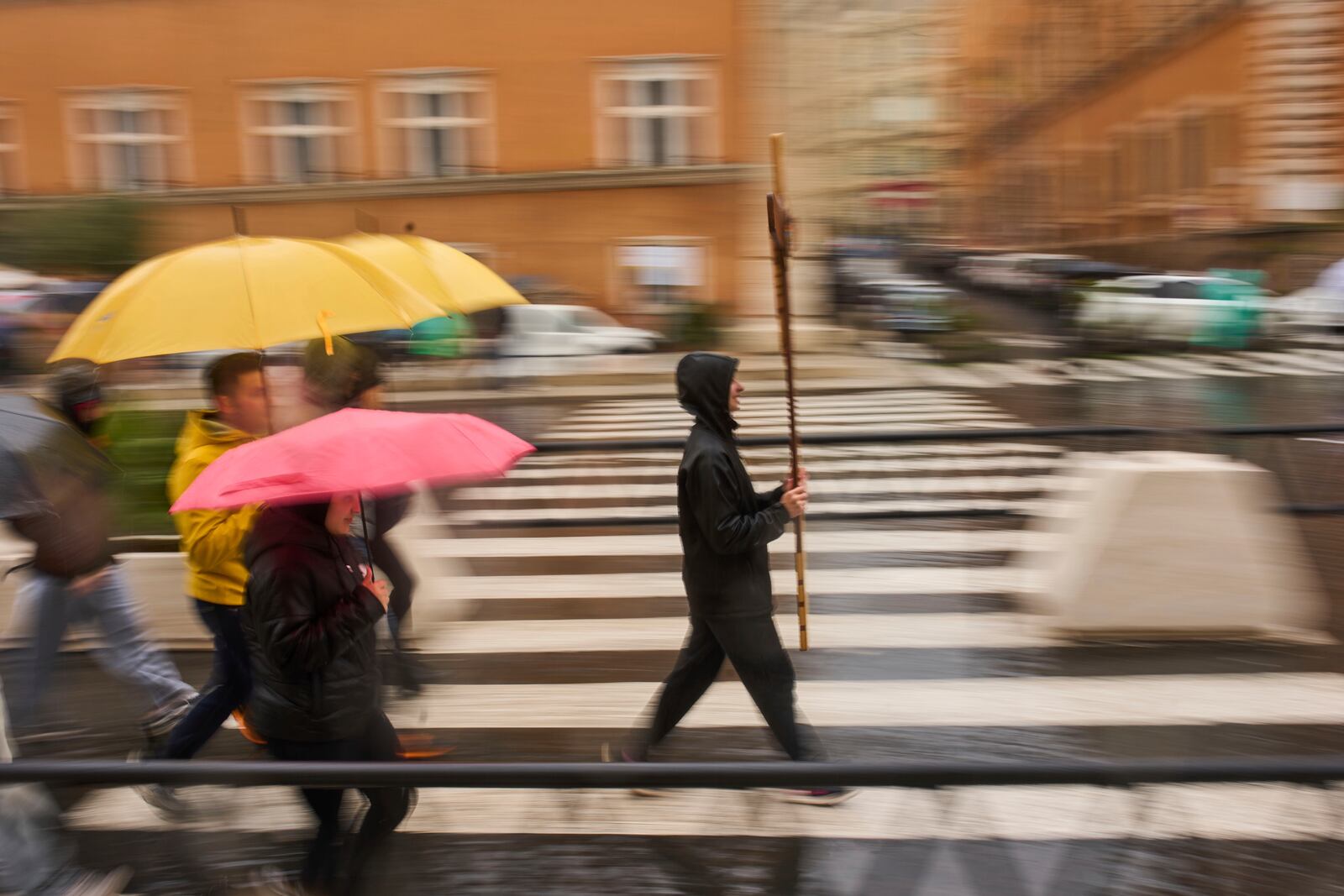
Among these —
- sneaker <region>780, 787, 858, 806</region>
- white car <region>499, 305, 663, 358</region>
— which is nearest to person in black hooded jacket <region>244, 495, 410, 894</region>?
sneaker <region>780, 787, 858, 806</region>

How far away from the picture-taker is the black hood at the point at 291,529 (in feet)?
11.4

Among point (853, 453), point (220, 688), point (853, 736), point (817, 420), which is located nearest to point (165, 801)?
point (220, 688)

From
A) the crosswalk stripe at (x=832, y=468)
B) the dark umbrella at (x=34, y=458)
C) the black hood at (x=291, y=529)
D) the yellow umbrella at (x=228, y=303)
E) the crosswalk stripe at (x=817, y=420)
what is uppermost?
the yellow umbrella at (x=228, y=303)

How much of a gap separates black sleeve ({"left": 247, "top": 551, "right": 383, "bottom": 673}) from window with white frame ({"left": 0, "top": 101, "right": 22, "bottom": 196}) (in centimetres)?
2818

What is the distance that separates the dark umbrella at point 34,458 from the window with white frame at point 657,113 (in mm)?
21865

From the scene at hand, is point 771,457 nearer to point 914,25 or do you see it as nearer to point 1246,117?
point 914,25

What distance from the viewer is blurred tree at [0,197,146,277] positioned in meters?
11.3

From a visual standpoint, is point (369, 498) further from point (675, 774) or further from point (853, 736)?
point (675, 774)

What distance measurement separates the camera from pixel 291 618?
346 centimetres

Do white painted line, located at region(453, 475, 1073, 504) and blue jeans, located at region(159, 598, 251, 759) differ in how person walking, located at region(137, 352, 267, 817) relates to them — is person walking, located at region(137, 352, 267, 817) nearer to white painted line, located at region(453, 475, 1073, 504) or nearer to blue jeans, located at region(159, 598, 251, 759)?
blue jeans, located at region(159, 598, 251, 759)

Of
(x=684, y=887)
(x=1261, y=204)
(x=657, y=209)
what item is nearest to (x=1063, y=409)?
(x=657, y=209)

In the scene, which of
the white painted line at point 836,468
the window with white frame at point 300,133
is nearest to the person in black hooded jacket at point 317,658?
the white painted line at point 836,468

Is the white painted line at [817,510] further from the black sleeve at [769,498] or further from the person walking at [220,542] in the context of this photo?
the person walking at [220,542]

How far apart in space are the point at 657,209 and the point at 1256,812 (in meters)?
23.2
